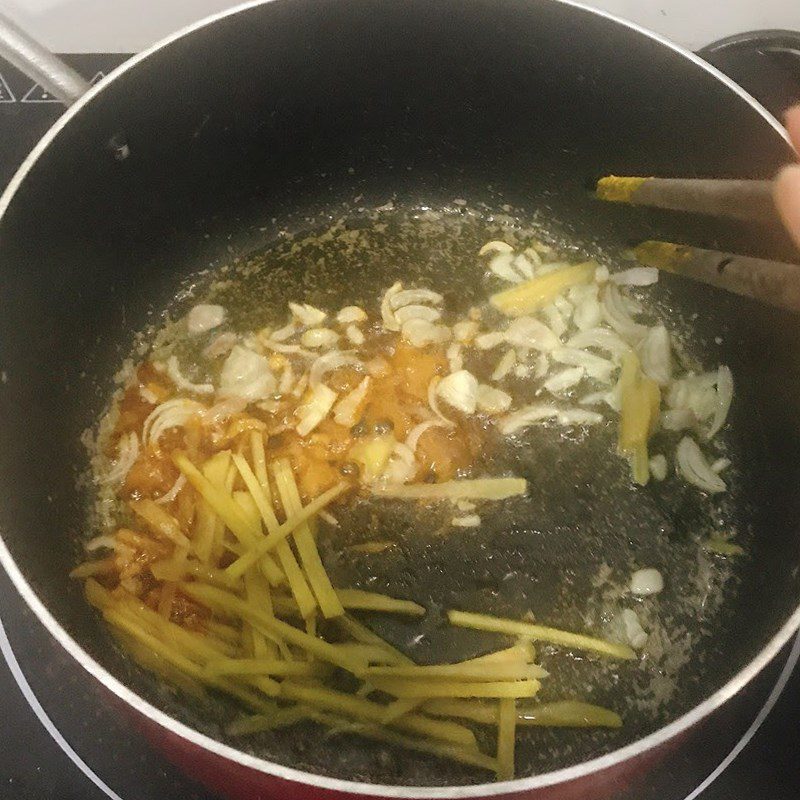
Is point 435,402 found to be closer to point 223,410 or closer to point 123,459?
point 223,410

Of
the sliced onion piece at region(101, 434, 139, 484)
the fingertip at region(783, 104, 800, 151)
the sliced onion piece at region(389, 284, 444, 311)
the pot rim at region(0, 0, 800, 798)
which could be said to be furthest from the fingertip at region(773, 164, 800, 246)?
the sliced onion piece at region(101, 434, 139, 484)

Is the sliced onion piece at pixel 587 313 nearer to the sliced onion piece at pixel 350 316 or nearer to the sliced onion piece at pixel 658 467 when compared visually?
the sliced onion piece at pixel 658 467

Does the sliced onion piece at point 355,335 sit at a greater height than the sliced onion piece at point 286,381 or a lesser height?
greater

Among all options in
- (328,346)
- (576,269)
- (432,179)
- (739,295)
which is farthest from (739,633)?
(432,179)

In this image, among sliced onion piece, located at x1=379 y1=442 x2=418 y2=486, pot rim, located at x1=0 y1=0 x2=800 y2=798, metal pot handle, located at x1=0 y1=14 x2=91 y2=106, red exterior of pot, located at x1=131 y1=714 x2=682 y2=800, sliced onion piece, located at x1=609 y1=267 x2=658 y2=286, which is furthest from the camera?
sliced onion piece, located at x1=609 y1=267 x2=658 y2=286

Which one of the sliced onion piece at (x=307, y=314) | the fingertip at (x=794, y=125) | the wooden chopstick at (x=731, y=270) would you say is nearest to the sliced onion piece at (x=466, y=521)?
the sliced onion piece at (x=307, y=314)

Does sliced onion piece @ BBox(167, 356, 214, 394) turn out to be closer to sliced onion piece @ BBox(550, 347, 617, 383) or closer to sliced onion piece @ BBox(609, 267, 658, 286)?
sliced onion piece @ BBox(550, 347, 617, 383)
